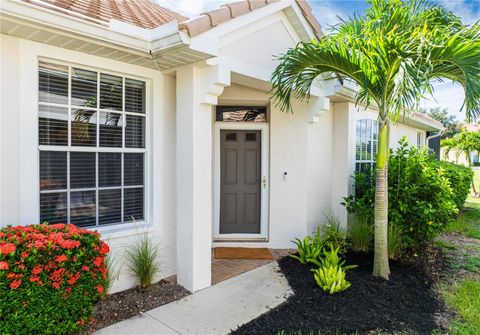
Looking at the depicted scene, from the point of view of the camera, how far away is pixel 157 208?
441cm

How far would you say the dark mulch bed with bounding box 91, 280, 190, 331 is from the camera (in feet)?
11.2

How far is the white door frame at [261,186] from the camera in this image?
604 centimetres

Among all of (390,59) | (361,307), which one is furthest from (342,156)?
(361,307)

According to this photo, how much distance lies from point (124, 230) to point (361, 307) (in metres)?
3.16

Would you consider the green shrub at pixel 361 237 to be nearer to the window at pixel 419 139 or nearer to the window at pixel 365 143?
the window at pixel 365 143

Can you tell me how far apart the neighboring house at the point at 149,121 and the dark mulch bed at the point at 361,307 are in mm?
1251

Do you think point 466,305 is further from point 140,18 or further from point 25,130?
point 140,18

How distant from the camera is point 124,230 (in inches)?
161

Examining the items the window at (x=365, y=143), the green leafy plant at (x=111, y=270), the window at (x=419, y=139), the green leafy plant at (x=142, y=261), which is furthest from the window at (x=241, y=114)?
the window at (x=419, y=139)

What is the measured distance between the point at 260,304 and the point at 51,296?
7.57 ft

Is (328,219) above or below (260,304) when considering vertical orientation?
above

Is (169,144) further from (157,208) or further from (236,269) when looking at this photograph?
(236,269)

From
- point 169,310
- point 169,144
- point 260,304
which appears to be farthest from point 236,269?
point 169,144

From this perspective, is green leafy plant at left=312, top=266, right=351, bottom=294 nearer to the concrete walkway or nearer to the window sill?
the concrete walkway
